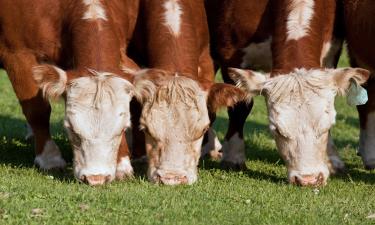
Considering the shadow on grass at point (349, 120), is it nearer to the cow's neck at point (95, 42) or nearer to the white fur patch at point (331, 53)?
the white fur patch at point (331, 53)

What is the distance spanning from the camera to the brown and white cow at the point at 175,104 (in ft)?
31.8

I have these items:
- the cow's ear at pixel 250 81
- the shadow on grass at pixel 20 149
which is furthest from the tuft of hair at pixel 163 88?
the shadow on grass at pixel 20 149

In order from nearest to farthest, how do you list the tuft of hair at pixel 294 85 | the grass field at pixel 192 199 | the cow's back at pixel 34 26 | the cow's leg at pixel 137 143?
the grass field at pixel 192 199 → the tuft of hair at pixel 294 85 → the cow's back at pixel 34 26 → the cow's leg at pixel 137 143

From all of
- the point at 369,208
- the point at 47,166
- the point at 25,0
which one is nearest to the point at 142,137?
the point at 47,166

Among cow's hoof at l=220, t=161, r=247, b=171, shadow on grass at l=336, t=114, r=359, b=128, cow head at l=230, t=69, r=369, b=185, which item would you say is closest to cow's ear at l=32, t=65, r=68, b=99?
cow head at l=230, t=69, r=369, b=185

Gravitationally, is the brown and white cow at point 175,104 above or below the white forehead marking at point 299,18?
below

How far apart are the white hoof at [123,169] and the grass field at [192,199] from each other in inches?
4.1

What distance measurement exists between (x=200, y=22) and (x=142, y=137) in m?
1.48

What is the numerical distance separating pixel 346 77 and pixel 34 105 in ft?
11.3

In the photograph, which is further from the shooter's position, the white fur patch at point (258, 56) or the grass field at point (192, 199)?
the white fur patch at point (258, 56)

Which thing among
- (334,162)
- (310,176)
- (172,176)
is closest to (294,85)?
(310,176)

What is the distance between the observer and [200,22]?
11.2 meters

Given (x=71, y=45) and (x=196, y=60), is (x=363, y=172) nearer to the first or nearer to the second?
(x=196, y=60)

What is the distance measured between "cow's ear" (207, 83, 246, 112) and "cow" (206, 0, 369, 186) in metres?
0.14
